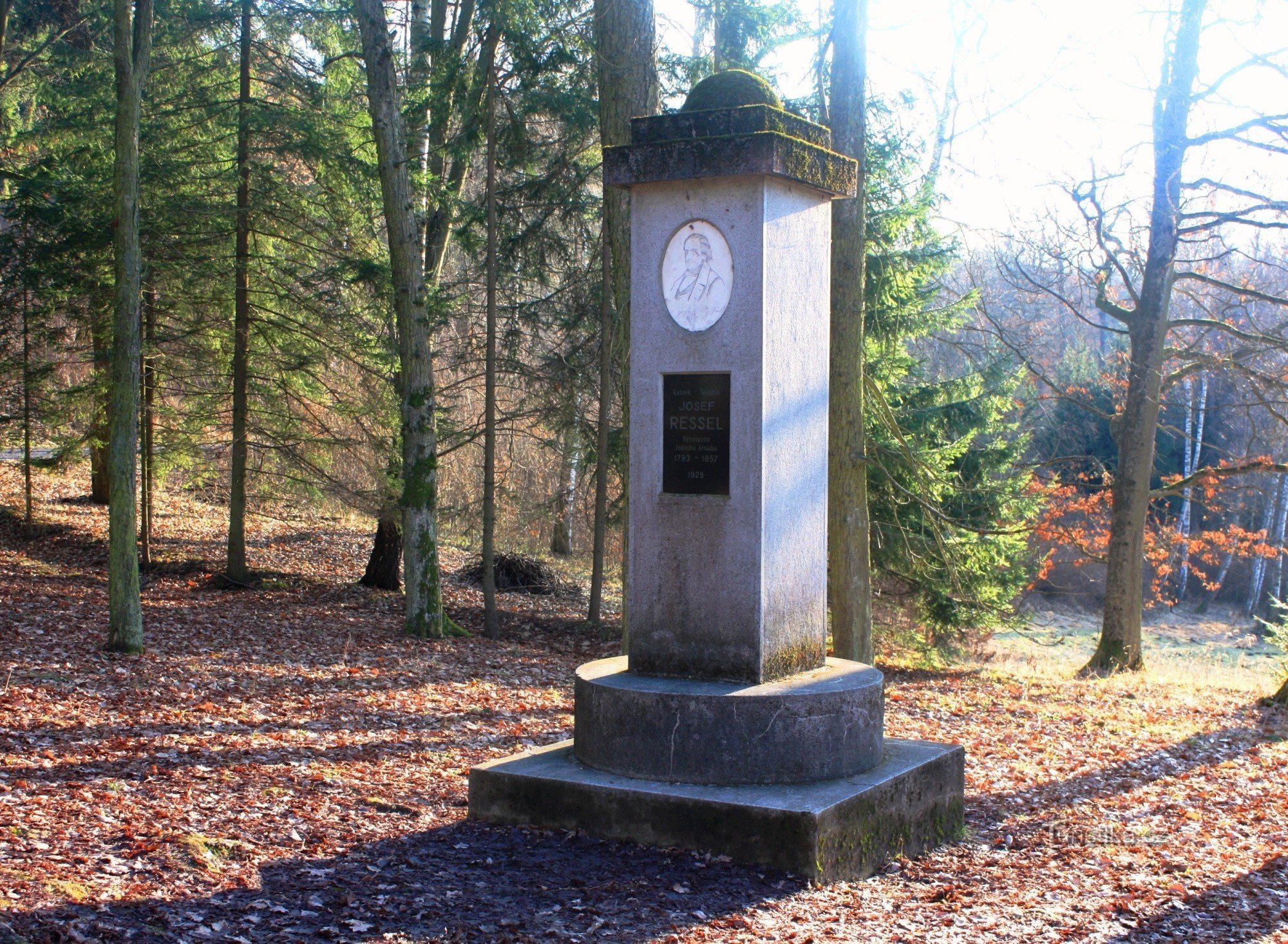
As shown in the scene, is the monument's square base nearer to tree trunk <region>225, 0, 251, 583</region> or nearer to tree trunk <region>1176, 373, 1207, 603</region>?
tree trunk <region>225, 0, 251, 583</region>

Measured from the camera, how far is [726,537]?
586 centimetres

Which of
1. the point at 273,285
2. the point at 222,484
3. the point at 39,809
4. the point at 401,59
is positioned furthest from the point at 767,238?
the point at 222,484

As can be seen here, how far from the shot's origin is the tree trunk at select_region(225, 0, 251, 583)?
584 inches

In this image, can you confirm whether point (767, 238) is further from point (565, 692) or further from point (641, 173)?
point (565, 692)

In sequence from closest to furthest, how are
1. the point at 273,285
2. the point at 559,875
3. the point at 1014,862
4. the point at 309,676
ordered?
the point at 559,875
the point at 1014,862
the point at 309,676
the point at 273,285

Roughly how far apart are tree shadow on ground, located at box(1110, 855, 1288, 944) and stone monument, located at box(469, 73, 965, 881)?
1.25 metres

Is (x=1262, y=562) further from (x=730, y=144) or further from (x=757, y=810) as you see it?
(x=757, y=810)

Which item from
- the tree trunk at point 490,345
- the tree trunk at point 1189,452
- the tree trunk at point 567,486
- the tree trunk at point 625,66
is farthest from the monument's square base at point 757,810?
the tree trunk at point 1189,452

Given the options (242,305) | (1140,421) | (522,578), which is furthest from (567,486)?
(1140,421)

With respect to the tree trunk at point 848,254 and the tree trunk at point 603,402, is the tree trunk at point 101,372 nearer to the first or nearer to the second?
the tree trunk at point 603,402

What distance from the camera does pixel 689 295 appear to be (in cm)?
596

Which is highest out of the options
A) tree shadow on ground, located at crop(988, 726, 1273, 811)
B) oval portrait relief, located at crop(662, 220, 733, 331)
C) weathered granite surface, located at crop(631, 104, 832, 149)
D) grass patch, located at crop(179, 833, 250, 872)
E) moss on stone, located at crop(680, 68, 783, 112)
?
moss on stone, located at crop(680, 68, 783, 112)

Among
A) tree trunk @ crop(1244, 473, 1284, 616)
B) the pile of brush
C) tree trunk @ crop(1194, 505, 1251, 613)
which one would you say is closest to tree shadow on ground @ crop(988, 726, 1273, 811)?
the pile of brush

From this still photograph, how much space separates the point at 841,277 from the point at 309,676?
6512 millimetres
